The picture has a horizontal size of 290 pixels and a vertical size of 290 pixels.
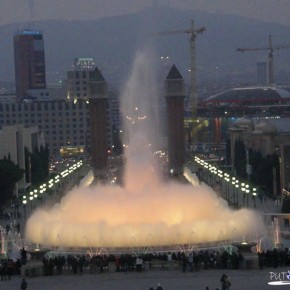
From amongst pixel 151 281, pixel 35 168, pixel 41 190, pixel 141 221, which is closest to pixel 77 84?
pixel 35 168

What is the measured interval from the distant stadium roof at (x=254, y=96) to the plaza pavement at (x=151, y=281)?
4370 inches

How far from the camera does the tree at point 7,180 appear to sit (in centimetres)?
4572

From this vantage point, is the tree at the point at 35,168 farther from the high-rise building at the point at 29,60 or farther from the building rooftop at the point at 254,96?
the high-rise building at the point at 29,60

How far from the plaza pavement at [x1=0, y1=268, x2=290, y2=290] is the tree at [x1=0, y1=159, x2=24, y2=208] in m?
22.3

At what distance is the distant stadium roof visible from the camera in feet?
440

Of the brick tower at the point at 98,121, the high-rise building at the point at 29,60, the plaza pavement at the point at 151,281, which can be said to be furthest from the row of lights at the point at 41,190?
the high-rise building at the point at 29,60

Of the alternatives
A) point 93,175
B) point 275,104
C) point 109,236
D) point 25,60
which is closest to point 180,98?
point 93,175

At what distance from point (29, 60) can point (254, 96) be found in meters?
42.0

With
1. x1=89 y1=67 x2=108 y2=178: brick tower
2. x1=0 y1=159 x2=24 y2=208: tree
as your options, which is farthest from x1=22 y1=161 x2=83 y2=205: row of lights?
x1=89 y1=67 x2=108 y2=178: brick tower

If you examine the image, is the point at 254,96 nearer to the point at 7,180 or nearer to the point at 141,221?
the point at 7,180

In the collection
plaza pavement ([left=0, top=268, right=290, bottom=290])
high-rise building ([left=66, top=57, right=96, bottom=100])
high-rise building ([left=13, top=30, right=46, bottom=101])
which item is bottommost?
plaza pavement ([left=0, top=268, right=290, bottom=290])

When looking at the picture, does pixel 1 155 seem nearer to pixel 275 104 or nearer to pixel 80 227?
pixel 80 227

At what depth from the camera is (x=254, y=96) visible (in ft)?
448

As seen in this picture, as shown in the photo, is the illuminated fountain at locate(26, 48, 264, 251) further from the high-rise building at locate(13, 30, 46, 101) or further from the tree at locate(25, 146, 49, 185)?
the high-rise building at locate(13, 30, 46, 101)
